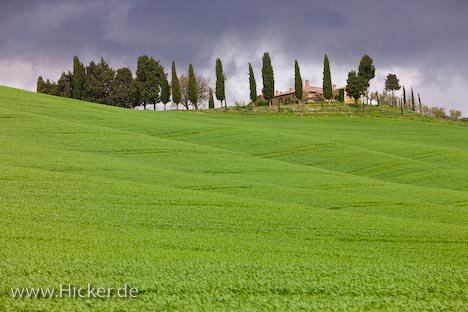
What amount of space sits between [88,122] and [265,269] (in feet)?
89.4

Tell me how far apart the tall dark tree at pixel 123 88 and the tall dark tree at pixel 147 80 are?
2.24m

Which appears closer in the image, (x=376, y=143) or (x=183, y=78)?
(x=376, y=143)

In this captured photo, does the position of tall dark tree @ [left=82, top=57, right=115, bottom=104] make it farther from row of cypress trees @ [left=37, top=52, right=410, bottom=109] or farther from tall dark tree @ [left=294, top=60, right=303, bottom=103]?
tall dark tree @ [left=294, top=60, right=303, bottom=103]

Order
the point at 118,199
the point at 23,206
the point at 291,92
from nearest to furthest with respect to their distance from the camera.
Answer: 1. the point at 23,206
2. the point at 118,199
3. the point at 291,92

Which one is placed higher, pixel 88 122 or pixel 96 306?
pixel 88 122

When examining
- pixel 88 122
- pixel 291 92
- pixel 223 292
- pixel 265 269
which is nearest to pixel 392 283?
pixel 265 269

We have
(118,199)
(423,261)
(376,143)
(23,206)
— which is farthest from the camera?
(376,143)

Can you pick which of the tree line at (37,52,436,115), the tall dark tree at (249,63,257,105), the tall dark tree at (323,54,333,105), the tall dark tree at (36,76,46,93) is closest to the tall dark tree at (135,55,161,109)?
the tree line at (37,52,436,115)

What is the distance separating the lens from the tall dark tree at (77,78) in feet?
297

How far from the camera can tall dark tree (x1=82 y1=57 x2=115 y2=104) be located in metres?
91.4

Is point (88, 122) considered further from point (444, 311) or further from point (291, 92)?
point (291, 92)

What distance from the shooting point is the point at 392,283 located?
6887mm

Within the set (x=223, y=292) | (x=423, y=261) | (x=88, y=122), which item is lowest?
(x=423, y=261)

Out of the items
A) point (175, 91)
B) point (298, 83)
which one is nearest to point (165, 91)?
point (175, 91)
